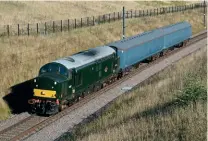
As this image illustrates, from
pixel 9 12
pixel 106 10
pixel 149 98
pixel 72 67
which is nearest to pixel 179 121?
pixel 149 98

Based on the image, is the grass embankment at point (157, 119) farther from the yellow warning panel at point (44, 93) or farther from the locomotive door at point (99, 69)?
the locomotive door at point (99, 69)

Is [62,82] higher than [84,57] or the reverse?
the reverse

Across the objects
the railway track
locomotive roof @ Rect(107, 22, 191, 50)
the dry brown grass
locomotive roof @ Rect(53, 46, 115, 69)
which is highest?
locomotive roof @ Rect(53, 46, 115, 69)

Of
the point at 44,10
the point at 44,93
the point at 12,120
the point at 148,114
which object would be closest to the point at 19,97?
the point at 12,120

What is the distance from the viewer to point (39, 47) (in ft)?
115

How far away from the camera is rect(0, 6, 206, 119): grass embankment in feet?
95.5

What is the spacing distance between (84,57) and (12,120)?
5947mm

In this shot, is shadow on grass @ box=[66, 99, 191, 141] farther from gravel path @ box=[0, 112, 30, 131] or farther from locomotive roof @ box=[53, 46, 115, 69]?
locomotive roof @ box=[53, 46, 115, 69]

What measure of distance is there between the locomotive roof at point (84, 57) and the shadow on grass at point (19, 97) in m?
4.64

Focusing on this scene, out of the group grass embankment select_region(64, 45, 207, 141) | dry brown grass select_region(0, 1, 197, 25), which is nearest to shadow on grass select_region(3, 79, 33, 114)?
grass embankment select_region(64, 45, 207, 141)

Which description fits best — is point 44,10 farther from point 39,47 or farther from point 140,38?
point 140,38

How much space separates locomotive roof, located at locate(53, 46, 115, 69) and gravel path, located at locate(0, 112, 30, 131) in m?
3.90

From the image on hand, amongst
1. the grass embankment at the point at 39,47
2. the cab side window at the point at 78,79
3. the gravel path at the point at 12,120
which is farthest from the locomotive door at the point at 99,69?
the grass embankment at the point at 39,47

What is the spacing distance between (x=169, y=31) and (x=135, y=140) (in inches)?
1233
